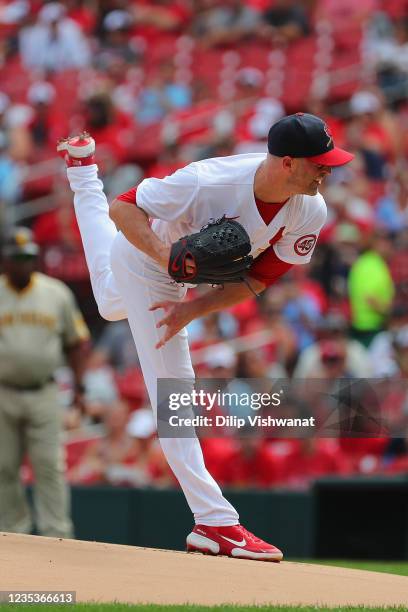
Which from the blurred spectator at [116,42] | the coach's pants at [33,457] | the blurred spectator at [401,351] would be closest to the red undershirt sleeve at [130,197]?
the coach's pants at [33,457]

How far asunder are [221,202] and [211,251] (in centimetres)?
35

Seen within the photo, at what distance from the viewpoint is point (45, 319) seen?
328 inches

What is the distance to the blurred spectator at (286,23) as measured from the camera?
14680 mm

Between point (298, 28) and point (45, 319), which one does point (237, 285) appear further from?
point (298, 28)

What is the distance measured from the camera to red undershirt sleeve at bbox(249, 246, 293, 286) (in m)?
5.43

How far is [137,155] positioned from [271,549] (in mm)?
8528

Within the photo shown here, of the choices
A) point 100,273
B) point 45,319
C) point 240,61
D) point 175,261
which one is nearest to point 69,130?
point 240,61

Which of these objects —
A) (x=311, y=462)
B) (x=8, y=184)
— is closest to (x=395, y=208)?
(x=311, y=462)

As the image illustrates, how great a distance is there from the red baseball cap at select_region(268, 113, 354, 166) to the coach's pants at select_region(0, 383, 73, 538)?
12.1 ft

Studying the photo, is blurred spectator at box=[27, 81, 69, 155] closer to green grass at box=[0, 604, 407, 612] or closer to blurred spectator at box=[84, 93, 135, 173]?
blurred spectator at box=[84, 93, 135, 173]

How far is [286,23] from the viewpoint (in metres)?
14.8

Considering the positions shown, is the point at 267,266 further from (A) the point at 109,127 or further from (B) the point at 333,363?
(A) the point at 109,127

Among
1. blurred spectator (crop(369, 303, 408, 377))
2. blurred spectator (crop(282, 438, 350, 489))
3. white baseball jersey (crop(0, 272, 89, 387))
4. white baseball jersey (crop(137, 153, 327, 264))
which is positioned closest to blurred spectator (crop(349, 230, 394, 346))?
blurred spectator (crop(369, 303, 408, 377))

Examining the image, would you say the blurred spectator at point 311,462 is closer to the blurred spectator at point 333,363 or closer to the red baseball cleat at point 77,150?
the blurred spectator at point 333,363
